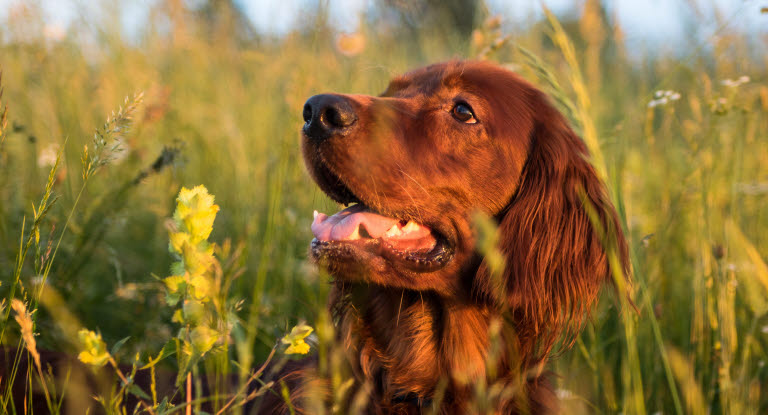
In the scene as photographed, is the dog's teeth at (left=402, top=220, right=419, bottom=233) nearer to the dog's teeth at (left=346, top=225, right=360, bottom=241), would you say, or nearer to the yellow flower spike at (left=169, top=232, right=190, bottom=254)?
the dog's teeth at (left=346, top=225, right=360, bottom=241)

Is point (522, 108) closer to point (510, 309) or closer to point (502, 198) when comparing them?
point (502, 198)

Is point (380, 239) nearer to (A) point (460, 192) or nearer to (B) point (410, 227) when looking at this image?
(B) point (410, 227)

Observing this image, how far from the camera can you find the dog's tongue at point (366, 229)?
6.15 ft

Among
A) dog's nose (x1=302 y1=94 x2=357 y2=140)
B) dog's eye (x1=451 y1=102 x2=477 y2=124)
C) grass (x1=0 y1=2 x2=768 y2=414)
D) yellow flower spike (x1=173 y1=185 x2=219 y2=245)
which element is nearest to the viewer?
yellow flower spike (x1=173 y1=185 x2=219 y2=245)

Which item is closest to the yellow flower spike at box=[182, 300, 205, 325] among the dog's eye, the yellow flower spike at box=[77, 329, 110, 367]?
the yellow flower spike at box=[77, 329, 110, 367]

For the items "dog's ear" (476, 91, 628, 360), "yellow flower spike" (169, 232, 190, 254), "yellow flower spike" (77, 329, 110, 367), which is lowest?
"dog's ear" (476, 91, 628, 360)

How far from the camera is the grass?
1.41 meters

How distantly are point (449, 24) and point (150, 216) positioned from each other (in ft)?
13.4

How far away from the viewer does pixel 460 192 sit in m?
1.98

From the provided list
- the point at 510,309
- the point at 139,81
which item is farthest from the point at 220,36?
the point at 510,309

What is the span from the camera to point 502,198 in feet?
6.85

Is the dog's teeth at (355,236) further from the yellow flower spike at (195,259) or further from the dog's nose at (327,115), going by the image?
the yellow flower spike at (195,259)

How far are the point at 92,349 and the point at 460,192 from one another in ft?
4.25

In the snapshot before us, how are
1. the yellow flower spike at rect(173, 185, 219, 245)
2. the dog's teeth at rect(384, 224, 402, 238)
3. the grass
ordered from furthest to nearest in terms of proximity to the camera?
the dog's teeth at rect(384, 224, 402, 238)
the grass
the yellow flower spike at rect(173, 185, 219, 245)
